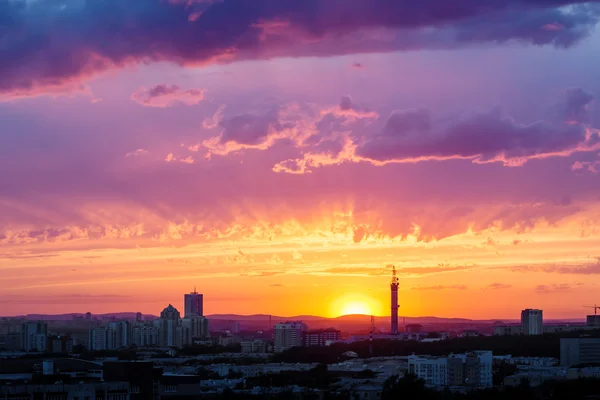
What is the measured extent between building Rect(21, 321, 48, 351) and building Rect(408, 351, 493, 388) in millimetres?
43840

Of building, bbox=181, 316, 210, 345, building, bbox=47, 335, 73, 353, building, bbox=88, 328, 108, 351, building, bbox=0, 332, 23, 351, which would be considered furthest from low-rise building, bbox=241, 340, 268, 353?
building, bbox=0, 332, 23, 351

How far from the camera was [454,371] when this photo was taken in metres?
69.2

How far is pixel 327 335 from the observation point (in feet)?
431

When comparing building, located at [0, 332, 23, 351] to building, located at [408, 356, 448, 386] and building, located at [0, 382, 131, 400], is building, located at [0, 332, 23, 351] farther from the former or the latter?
building, located at [0, 382, 131, 400]

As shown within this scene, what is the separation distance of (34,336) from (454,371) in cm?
5161

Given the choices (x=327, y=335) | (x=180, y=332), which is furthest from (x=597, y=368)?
(x=180, y=332)

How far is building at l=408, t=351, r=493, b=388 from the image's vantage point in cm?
6800

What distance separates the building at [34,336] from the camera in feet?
351

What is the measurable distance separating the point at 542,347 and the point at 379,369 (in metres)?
29.3

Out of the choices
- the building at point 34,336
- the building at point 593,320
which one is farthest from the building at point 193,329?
the building at point 593,320

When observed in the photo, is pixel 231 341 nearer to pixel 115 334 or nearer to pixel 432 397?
pixel 115 334

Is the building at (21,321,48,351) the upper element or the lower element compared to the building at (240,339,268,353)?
upper

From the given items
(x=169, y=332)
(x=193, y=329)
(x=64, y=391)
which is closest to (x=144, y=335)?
(x=169, y=332)

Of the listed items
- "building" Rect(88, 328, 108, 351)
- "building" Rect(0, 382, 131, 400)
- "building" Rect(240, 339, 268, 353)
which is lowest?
"building" Rect(240, 339, 268, 353)
